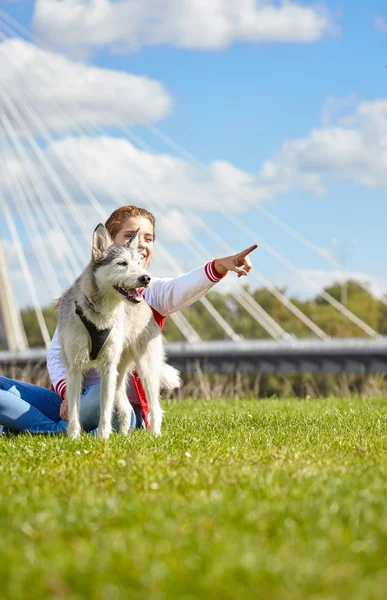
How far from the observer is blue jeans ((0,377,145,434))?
662 centimetres

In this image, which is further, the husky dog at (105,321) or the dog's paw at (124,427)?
the dog's paw at (124,427)

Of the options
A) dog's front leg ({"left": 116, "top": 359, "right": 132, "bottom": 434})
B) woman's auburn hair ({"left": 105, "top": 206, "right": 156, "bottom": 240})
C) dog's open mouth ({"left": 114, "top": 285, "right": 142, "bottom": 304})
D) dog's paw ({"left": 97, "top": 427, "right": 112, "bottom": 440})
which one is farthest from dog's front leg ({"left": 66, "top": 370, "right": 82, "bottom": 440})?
woman's auburn hair ({"left": 105, "top": 206, "right": 156, "bottom": 240})

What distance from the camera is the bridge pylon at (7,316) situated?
21773mm

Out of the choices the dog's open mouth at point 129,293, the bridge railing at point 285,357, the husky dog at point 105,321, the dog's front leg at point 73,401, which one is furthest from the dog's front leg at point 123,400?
the bridge railing at point 285,357

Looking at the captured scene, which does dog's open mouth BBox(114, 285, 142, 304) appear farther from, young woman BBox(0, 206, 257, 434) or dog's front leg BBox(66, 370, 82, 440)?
dog's front leg BBox(66, 370, 82, 440)

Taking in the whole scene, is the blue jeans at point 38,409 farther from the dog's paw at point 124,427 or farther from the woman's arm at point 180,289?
the woman's arm at point 180,289

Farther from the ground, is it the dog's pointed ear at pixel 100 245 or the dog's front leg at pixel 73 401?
the dog's pointed ear at pixel 100 245

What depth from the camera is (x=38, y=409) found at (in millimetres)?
7039

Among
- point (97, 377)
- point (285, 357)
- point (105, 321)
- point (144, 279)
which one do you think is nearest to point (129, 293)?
point (144, 279)

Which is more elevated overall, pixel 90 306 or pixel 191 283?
pixel 191 283

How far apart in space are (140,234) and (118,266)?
40.2 inches

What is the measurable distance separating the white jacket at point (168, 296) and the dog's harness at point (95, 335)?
0.57 metres

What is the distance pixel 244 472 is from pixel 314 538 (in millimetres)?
1263

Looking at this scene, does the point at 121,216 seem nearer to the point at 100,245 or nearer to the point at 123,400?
the point at 100,245
